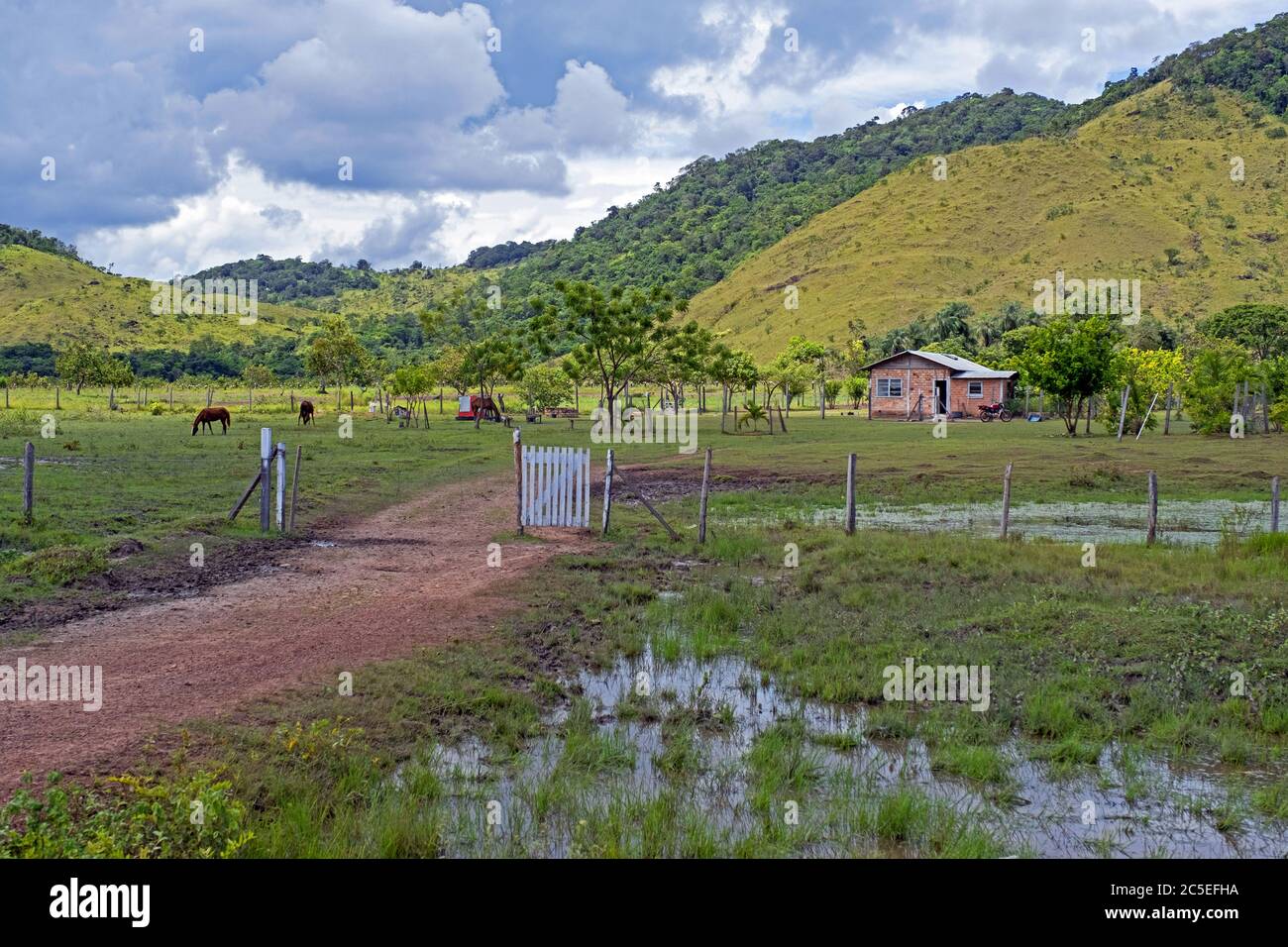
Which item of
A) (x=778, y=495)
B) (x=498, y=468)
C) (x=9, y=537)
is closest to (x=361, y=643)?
(x=9, y=537)

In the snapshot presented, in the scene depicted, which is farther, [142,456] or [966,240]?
[966,240]

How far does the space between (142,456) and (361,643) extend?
979 inches

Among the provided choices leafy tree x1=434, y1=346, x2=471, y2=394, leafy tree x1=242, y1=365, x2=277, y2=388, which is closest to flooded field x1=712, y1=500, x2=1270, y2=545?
leafy tree x1=434, y1=346, x2=471, y2=394

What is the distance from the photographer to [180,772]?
21.6 ft

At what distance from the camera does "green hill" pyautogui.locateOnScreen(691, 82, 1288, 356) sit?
10931 centimetres

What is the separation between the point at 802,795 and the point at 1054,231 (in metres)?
131

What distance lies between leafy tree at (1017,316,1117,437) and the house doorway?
2099cm

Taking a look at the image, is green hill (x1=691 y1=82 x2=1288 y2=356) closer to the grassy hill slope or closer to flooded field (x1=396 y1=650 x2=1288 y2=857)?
the grassy hill slope

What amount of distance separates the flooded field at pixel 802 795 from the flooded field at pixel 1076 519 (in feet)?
37.9

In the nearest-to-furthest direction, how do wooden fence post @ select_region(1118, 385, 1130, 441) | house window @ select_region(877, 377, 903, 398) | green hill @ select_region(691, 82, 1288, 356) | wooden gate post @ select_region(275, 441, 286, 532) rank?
wooden gate post @ select_region(275, 441, 286, 532)
wooden fence post @ select_region(1118, 385, 1130, 441)
house window @ select_region(877, 377, 903, 398)
green hill @ select_region(691, 82, 1288, 356)

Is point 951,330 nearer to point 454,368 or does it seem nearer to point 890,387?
point 890,387

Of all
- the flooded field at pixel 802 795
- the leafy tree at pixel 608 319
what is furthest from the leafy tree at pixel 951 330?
the flooded field at pixel 802 795
